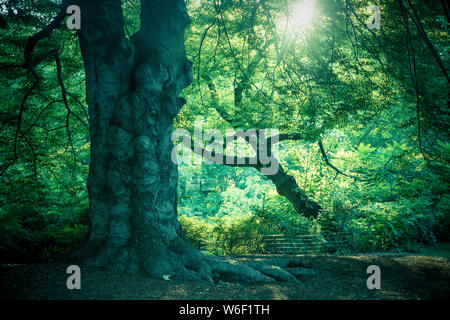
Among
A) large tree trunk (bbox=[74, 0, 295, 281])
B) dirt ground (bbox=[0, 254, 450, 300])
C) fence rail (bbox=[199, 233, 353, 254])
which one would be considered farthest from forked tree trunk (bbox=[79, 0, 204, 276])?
fence rail (bbox=[199, 233, 353, 254])

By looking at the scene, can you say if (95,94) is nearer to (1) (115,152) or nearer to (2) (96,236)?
(1) (115,152)

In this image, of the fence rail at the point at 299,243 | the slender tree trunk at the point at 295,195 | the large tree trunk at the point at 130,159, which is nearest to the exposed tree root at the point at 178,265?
the large tree trunk at the point at 130,159

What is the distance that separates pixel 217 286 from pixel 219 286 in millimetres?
33

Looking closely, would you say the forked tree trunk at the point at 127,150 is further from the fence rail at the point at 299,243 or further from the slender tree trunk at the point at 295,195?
the slender tree trunk at the point at 295,195

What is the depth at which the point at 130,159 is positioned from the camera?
3986mm

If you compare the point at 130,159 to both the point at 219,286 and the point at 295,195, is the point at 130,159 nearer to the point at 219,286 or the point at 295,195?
the point at 219,286

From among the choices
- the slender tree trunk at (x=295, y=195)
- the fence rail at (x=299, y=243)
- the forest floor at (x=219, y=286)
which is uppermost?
the slender tree trunk at (x=295, y=195)

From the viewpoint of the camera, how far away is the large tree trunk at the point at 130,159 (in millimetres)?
3873

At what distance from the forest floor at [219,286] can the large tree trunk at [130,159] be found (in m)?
0.40

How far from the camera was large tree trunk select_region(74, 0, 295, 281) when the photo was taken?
3.87 metres

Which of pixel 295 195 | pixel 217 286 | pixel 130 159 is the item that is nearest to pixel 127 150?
pixel 130 159

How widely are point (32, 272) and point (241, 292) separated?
2.91 metres

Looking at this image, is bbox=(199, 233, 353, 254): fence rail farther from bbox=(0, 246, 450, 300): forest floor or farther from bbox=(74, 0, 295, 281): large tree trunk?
bbox=(74, 0, 295, 281): large tree trunk
